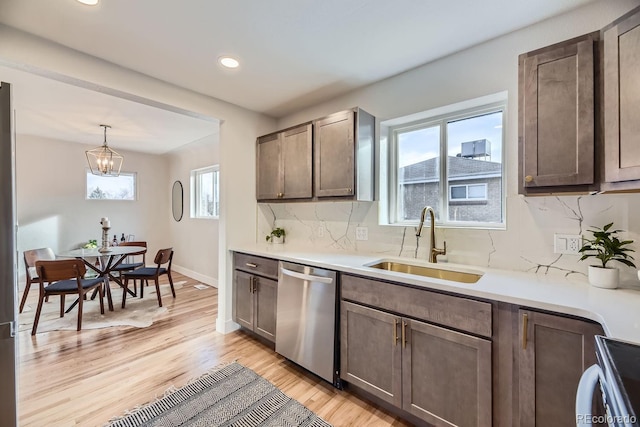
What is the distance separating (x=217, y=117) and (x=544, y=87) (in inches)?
106

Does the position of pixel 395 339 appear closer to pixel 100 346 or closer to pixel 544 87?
pixel 544 87

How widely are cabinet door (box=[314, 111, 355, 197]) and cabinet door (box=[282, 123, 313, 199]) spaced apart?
0.10 metres

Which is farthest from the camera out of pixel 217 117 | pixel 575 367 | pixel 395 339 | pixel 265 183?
pixel 265 183

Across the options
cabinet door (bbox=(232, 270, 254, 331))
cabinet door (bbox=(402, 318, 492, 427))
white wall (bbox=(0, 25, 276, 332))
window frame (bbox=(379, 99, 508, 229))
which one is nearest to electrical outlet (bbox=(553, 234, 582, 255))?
window frame (bbox=(379, 99, 508, 229))

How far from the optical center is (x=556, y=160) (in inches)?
54.4

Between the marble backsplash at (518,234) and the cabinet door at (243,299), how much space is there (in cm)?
86

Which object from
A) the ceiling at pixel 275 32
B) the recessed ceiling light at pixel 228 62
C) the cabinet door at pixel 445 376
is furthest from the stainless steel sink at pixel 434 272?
the recessed ceiling light at pixel 228 62

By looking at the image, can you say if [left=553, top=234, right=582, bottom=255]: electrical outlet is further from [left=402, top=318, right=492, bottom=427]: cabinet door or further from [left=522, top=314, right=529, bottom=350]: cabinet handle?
[left=402, top=318, right=492, bottom=427]: cabinet door

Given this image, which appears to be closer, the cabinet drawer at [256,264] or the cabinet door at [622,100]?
the cabinet door at [622,100]

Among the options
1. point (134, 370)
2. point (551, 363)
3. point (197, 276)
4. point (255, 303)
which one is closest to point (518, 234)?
point (551, 363)

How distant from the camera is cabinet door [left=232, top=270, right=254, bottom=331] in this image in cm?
266

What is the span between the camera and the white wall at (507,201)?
1.51m

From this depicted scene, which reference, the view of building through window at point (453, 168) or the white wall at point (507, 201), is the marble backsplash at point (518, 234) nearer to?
the white wall at point (507, 201)

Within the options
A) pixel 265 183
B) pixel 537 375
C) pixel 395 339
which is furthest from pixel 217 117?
pixel 537 375
